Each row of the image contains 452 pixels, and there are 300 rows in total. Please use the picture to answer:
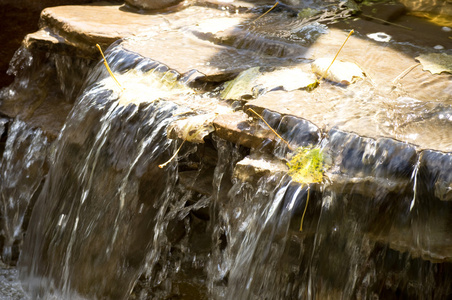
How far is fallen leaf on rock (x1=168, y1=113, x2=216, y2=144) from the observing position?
2508mm

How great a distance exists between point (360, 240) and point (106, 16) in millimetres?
2509

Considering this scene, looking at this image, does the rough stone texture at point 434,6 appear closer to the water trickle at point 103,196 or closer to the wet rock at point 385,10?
the wet rock at point 385,10

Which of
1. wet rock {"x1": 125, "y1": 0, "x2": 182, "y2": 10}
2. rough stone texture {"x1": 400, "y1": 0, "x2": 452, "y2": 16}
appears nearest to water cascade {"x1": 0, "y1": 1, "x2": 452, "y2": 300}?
wet rock {"x1": 125, "y1": 0, "x2": 182, "y2": 10}

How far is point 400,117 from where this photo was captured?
7.73ft

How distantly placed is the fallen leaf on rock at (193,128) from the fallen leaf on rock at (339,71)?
24.0 inches

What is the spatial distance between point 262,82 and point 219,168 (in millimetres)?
485

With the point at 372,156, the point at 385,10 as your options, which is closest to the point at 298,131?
the point at 372,156

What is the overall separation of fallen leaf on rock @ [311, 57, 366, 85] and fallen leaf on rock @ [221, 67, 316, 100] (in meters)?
0.07

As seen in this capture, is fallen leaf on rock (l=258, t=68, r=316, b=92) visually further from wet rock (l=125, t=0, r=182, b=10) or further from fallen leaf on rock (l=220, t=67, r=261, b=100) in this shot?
wet rock (l=125, t=0, r=182, b=10)

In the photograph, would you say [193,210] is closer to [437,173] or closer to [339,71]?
[339,71]

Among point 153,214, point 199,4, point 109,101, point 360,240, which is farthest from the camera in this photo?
point 199,4

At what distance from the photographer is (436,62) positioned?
115 inches

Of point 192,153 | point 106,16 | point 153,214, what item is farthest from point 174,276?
point 106,16

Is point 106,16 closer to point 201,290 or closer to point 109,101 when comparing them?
point 109,101
